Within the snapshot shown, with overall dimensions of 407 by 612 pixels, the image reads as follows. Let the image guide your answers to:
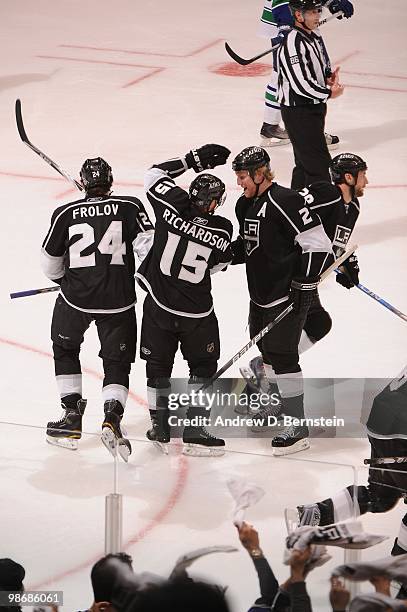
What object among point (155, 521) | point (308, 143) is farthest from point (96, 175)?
point (308, 143)

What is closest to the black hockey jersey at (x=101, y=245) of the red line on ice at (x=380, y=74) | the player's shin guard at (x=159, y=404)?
the player's shin guard at (x=159, y=404)

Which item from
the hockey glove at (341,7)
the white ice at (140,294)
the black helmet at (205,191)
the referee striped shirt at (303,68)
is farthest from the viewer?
the hockey glove at (341,7)

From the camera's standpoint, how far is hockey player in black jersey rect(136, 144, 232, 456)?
4082mm

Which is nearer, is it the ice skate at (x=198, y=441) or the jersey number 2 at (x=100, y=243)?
the ice skate at (x=198, y=441)

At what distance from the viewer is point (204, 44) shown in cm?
998

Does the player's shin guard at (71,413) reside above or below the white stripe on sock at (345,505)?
below

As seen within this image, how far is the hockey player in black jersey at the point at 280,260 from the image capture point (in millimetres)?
4156

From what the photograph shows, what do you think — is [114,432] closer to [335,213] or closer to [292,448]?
[292,448]

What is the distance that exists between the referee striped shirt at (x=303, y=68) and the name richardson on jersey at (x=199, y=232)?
2.14 meters

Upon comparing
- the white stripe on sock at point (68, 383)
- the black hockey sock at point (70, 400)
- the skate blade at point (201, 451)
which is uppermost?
the skate blade at point (201, 451)

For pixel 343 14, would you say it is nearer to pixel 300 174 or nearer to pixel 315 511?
pixel 300 174

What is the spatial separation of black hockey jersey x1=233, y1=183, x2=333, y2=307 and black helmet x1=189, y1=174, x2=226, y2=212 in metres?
0.17

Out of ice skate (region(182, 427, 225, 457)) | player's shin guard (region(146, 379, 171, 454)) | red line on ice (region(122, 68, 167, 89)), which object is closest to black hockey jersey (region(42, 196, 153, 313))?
player's shin guard (region(146, 379, 171, 454))

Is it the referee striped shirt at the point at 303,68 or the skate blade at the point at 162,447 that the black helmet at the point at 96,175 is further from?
the referee striped shirt at the point at 303,68
